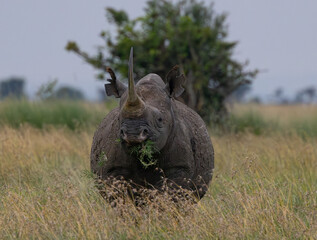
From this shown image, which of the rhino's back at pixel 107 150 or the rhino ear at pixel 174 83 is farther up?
the rhino ear at pixel 174 83

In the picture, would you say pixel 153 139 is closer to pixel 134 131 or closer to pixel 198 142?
pixel 134 131

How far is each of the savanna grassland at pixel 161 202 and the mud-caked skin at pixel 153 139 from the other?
0.94 ft

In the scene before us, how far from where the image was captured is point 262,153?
31.4 feet

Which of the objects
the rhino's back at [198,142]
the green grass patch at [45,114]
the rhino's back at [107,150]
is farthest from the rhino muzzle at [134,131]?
the green grass patch at [45,114]

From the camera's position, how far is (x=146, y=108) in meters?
5.09

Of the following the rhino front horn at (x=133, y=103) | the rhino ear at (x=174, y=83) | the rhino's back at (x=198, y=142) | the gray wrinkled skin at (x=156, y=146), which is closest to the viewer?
the rhino front horn at (x=133, y=103)

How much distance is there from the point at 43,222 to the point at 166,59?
9769 millimetres

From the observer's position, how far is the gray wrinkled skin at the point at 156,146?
5266 millimetres

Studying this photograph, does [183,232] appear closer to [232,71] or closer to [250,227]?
[250,227]

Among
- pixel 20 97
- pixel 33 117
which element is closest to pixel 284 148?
pixel 33 117

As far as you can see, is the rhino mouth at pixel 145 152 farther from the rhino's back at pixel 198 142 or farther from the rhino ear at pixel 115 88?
the rhino ear at pixel 115 88

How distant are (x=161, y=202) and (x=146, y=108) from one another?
822mm

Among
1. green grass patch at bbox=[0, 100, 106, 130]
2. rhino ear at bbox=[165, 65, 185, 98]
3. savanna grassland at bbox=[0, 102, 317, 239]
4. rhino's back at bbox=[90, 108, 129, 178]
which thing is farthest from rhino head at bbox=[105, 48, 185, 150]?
green grass patch at bbox=[0, 100, 106, 130]

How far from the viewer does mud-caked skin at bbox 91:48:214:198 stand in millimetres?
5027
